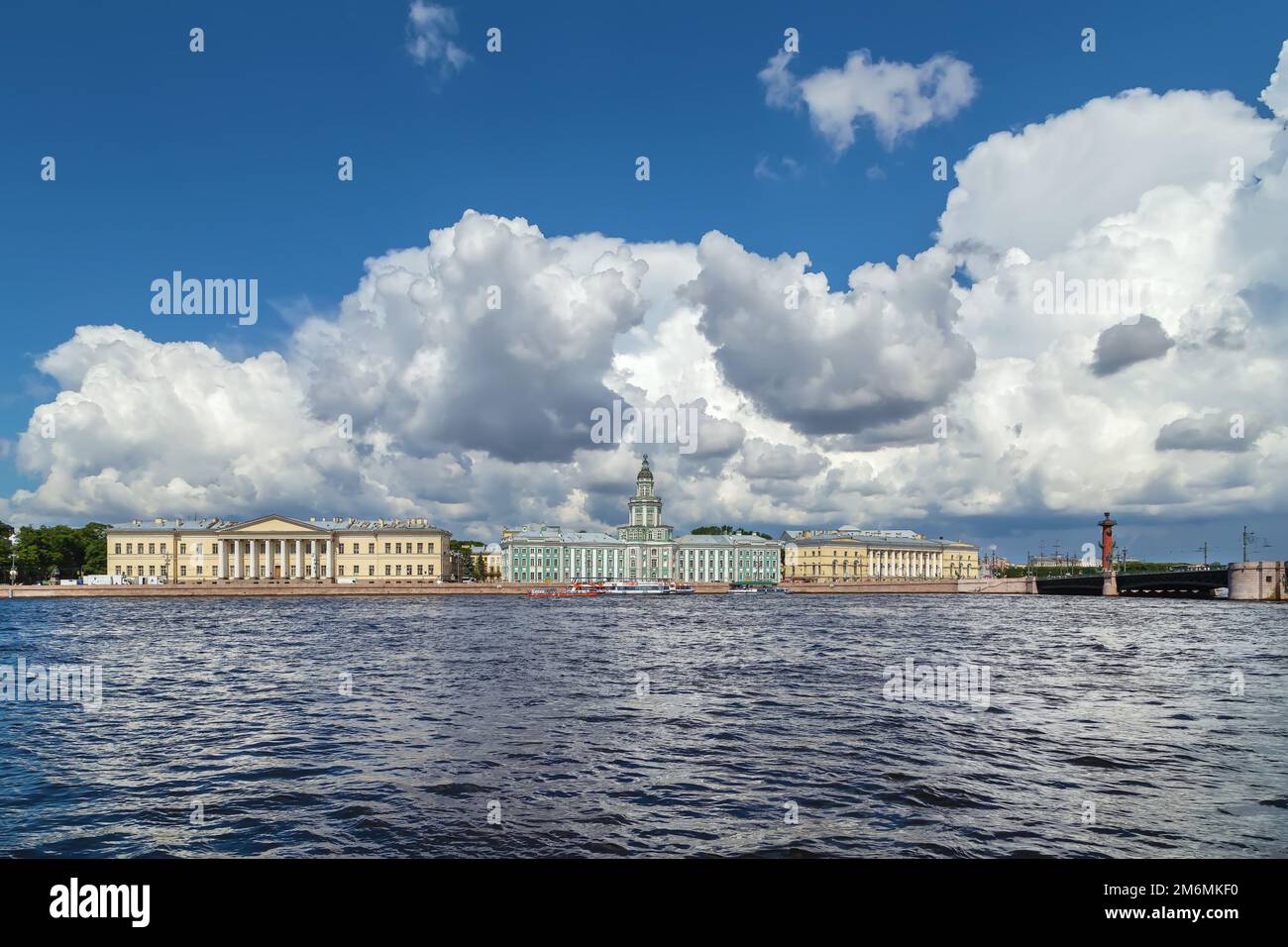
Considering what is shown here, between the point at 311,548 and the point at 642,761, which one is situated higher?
the point at 642,761

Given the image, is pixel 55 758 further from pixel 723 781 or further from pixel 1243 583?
pixel 1243 583

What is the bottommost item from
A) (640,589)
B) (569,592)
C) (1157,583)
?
(640,589)

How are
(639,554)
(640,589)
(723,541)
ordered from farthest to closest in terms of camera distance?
(723,541)
(639,554)
(640,589)

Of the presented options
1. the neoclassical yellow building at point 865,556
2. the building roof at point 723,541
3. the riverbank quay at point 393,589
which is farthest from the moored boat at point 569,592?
the neoclassical yellow building at point 865,556

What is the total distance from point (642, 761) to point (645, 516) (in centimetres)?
14149

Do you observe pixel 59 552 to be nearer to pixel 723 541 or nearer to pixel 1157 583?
pixel 723 541

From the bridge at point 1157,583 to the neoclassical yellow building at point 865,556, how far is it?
29888mm

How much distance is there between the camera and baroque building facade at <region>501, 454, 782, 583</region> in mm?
137625

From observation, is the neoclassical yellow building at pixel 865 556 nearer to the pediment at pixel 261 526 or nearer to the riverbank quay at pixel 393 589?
the riverbank quay at pixel 393 589

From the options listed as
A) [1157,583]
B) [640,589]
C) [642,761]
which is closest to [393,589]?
[640,589]

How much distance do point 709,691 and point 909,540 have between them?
158m

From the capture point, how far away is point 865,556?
157500 mm

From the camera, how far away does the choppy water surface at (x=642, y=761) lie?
31.3 ft
